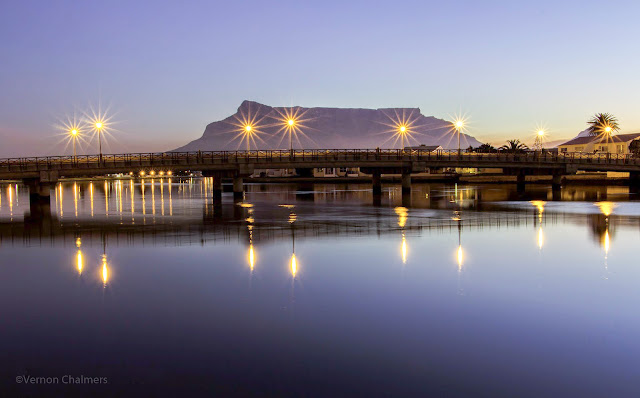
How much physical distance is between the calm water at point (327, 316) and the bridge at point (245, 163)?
44.8 m

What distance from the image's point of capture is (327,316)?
1678 centimetres

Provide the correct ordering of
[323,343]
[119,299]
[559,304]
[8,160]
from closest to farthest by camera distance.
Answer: [323,343] → [559,304] → [119,299] → [8,160]

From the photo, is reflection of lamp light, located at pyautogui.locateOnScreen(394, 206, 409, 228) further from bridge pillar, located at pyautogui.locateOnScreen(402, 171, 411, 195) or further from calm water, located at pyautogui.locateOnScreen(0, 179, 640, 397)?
bridge pillar, located at pyautogui.locateOnScreen(402, 171, 411, 195)

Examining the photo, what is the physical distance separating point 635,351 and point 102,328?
13.9m

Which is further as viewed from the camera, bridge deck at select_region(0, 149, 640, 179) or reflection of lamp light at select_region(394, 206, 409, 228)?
bridge deck at select_region(0, 149, 640, 179)

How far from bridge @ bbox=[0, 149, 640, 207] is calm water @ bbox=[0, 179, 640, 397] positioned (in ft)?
147

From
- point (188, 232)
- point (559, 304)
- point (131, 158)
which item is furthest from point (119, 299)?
point (131, 158)

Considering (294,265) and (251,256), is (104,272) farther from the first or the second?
(294,265)

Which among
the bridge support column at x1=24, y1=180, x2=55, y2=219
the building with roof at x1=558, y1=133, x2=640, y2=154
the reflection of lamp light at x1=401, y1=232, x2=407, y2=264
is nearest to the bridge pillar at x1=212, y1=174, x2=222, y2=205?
the bridge support column at x1=24, y1=180, x2=55, y2=219

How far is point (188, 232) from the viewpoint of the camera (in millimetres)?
41062

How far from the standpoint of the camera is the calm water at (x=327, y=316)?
39.4 ft

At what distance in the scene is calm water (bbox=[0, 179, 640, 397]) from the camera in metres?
12.0

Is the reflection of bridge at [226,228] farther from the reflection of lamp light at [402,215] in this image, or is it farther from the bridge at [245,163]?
the bridge at [245,163]

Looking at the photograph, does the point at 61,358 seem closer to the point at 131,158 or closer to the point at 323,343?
the point at 323,343
